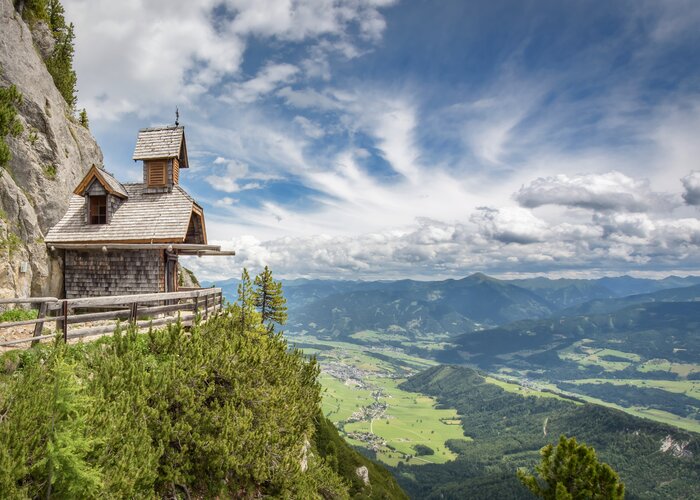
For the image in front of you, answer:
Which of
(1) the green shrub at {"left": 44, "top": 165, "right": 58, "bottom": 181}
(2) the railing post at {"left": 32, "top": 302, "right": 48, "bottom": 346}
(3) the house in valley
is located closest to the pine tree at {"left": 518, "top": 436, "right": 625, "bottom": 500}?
(2) the railing post at {"left": 32, "top": 302, "right": 48, "bottom": 346}

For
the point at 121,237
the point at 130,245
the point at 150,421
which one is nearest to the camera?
the point at 150,421

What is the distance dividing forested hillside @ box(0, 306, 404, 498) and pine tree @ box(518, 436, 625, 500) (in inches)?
467

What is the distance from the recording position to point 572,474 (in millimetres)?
18297

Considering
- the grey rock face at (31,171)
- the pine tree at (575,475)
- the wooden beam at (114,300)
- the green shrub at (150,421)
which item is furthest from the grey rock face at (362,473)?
the wooden beam at (114,300)

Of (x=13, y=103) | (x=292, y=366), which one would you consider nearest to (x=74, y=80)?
(x=13, y=103)

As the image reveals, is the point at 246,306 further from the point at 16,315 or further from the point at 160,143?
the point at 160,143

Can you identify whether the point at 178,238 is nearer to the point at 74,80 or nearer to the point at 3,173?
Answer: the point at 3,173

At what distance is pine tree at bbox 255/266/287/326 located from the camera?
4053cm

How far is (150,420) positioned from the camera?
10062mm

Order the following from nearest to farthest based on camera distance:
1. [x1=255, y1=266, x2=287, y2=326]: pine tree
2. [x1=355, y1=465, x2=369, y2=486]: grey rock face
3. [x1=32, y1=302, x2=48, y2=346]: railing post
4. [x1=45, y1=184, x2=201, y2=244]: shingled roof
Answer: [x1=32, y1=302, x2=48, y2=346]: railing post
[x1=45, y1=184, x2=201, y2=244]: shingled roof
[x1=255, y1=266, x2=287, y2=326]: pine tree
[x1=355, y1=465, x2=369, y2=486]: grey rock face

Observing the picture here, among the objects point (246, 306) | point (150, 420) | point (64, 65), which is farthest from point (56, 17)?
point (150, 420)

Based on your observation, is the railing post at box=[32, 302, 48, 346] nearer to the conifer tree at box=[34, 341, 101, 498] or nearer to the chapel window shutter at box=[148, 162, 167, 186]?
the conifer tree at box=[34, 341, 101, 498]

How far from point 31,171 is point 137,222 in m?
7.13

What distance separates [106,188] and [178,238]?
621cm
